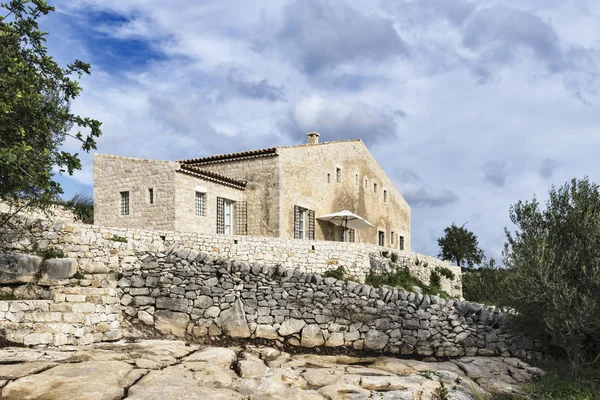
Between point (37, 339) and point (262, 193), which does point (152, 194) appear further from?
point (37, 339)

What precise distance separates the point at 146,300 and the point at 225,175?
11.7 metres

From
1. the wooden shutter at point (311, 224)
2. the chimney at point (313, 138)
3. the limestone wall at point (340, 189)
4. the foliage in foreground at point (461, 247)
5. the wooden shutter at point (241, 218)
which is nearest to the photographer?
the wooden shutter at point (241, 218)

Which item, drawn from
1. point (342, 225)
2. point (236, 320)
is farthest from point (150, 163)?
point (342, 225)

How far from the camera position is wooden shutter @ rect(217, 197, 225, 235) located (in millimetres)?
27312

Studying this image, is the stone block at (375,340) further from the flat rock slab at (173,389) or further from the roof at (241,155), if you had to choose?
the roof at (241,155)

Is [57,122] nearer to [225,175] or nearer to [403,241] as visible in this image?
[225,175]

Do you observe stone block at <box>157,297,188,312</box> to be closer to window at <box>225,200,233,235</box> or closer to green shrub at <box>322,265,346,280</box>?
green shrub at <box>322,265,346,280</box>

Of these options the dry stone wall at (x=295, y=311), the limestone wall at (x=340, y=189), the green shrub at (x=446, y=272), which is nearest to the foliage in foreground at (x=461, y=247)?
the limestone wall at (x=340, y=189)

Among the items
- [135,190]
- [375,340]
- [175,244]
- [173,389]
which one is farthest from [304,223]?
[173,389]

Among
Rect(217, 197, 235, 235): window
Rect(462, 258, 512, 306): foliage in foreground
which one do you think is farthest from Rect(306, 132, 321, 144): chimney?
Rect(462, 258, 512, 306): foliage in foreground

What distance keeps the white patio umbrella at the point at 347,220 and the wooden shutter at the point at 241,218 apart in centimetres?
472

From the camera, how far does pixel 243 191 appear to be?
94.8ft

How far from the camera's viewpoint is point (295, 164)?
2947 centimetres

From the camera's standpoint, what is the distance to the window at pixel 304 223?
29.4m
